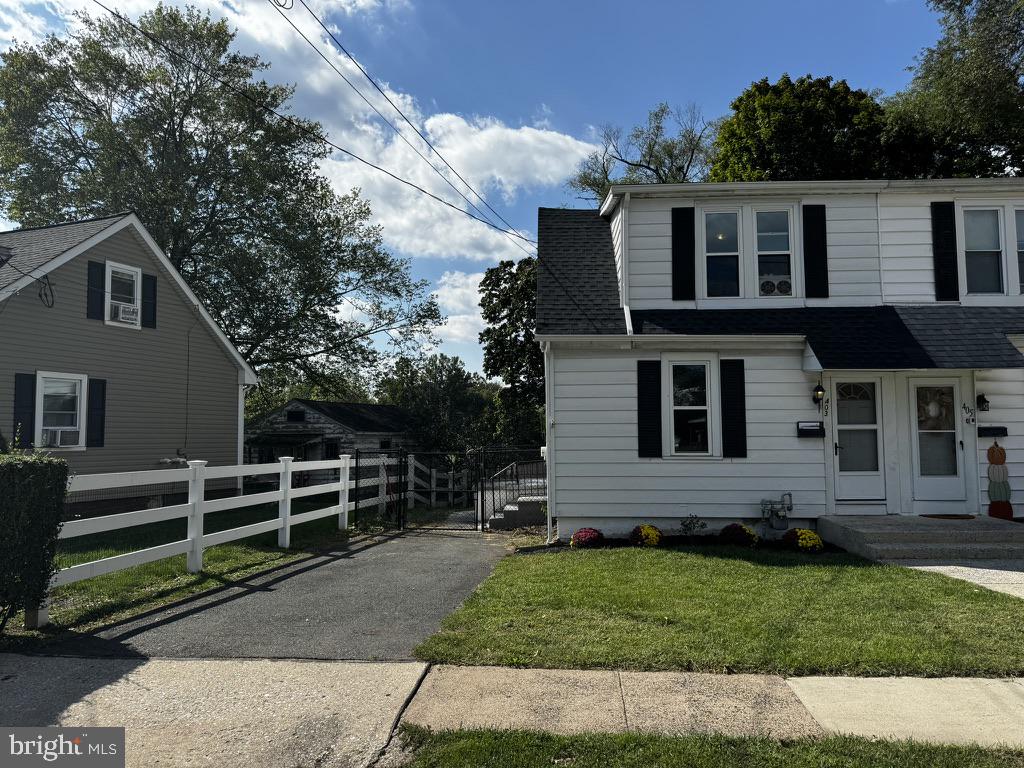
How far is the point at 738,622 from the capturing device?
5496 millimetres

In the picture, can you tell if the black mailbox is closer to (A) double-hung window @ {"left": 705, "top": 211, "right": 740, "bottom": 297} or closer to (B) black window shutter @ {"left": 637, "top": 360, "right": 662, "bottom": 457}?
(B) black window shutter @ {"left": 637, "top": 360, "right": 662, "bottom": 457}

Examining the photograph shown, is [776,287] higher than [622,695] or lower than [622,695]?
higher

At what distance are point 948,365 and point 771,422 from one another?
253cm

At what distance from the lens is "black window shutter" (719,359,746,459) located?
1009cm

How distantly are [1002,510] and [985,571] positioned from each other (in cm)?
270

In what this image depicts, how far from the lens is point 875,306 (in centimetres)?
1084

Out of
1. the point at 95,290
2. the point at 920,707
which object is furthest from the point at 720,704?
the point at 95,290

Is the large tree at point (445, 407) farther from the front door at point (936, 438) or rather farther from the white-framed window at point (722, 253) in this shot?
the front door at point (936, 438)

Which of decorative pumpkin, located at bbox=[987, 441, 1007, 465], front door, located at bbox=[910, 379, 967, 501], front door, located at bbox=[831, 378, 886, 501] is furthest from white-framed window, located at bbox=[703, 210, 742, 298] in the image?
decorative pumpkin, located at bbox=[987, 441, 1007, 465]

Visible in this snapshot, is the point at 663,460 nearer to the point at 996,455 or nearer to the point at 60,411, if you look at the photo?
the point at 996,455

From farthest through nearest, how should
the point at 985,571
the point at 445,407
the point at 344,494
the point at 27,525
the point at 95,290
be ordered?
the point at 445,407
the point at 95,290
the point at 344,494
the point at 985,571
the point at 27,525

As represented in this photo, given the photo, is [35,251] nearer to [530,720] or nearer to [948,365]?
[530,720]

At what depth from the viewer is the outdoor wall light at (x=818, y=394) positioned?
998 centimetres

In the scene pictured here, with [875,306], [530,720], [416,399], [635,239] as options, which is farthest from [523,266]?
[530,720]
